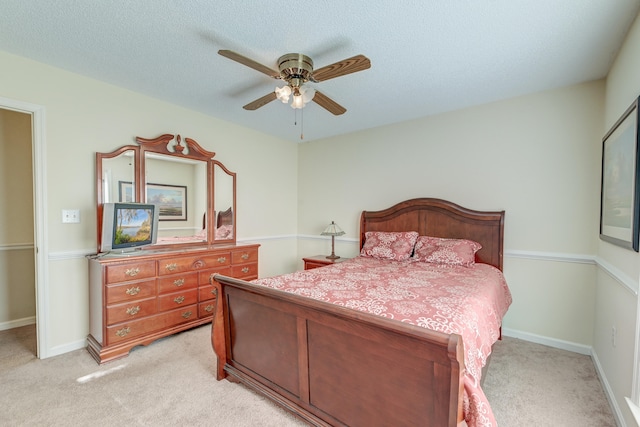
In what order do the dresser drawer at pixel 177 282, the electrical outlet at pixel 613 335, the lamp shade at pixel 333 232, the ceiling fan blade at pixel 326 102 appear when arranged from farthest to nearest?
the lamp shade at pixel 333 232 → the dresser drawer at pixel 177 282 → the ceiling fan blade at pixel 326 102 → the electrical outlet at pixel 613 335

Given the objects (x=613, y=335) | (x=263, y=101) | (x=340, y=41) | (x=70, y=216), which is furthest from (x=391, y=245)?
(x=70, y=216)

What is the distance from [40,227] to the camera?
2.44 meters

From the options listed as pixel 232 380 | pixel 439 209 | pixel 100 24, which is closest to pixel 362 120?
pixel 439 209

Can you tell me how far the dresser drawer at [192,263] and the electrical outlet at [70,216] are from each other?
823 mm

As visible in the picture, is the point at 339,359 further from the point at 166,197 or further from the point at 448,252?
the point at 166,197

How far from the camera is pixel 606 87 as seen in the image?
99.0 inches

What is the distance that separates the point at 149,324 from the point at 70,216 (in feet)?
4.03

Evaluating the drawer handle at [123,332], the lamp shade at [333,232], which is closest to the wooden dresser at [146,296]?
the drawer handle at [123,332]

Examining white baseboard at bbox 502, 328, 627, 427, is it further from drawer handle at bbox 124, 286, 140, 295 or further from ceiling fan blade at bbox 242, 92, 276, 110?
drawer handle at bbox 124, 286, 140, 295

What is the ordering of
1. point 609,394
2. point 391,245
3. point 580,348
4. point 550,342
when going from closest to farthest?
point 609,394 < point 580,348 < point 550,342 < point 391,245

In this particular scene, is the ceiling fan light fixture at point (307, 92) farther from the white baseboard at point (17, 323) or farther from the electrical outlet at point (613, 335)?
the white baseboard at point (17, 323)

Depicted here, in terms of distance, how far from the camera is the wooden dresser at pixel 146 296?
2.45m

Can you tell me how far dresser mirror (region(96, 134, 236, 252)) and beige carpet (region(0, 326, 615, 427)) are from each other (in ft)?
3.82

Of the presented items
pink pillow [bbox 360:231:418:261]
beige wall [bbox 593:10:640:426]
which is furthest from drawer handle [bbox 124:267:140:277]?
beige wall [bbox 593:10:640:426]
